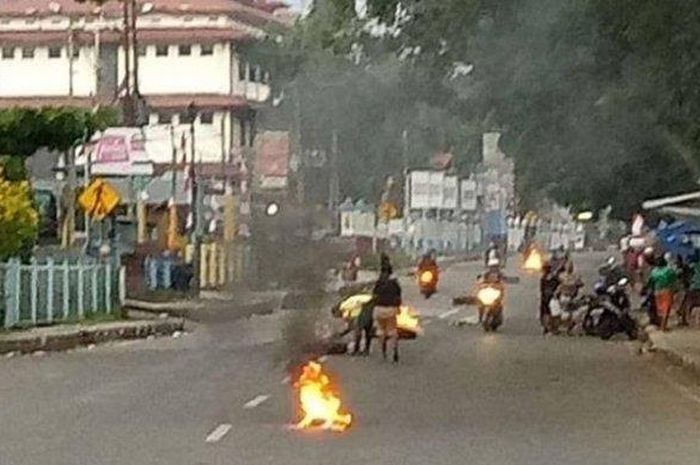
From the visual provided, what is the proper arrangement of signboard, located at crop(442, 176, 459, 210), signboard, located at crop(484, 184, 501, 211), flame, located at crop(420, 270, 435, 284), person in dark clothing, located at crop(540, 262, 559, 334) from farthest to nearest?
1. signboard, located at crop(484, 184, 501, 211)
2. signboard, located at crop(442, 176, 459, 210)
3. flame, located at crop(420, 270, 435, 284)
4. person in dark clothing, located at crop(540, 262, 559, 334)

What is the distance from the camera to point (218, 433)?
69.5 feet

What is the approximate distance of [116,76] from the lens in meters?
94.1

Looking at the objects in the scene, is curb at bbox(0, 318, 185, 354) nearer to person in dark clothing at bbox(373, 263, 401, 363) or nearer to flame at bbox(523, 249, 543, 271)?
person in dark clothing at bbox(373, 263, 401, 363)

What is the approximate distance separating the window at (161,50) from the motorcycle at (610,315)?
1894 inches

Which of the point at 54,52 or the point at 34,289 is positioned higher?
the point at 54,52

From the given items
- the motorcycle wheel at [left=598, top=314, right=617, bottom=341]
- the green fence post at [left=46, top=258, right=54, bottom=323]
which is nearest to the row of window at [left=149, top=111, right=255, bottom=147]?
the green fence post at [left=46, top=258, right=54, bottom=323]

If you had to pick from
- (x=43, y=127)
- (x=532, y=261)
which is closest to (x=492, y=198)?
(x=532, y=261)

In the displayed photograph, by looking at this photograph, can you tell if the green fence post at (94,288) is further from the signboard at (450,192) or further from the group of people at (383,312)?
the signboard at (450,192)

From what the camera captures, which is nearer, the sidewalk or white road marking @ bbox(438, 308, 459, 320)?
the sidewalk

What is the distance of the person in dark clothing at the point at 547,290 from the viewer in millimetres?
47531

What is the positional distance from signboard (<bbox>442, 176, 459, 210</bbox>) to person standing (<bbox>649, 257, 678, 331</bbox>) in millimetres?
63390

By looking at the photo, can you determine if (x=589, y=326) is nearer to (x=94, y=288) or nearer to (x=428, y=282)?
(x=94, y=288)

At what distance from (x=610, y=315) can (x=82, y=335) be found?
459 inches

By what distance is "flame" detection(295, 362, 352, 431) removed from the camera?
72.2 ft
